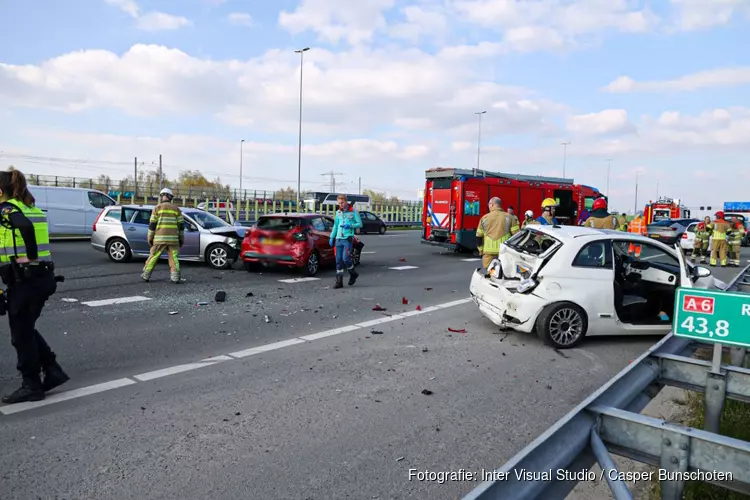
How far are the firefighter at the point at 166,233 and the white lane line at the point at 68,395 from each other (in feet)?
19.1

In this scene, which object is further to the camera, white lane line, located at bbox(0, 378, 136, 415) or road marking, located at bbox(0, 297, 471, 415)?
road marking, located at bbox(0, 297, 471, 415)

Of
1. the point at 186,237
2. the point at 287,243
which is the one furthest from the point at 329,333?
the point at 186,237

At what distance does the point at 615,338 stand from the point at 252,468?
5368 millimetres

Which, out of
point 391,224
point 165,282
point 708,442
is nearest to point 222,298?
point 165,282

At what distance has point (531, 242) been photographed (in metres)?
7.74

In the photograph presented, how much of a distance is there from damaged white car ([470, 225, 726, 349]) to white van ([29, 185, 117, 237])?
54.8 feet

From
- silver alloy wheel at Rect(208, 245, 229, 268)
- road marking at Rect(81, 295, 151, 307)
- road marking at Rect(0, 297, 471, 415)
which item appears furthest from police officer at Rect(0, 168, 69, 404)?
silver alloy wheel at Rect(208, 245, 229, 268)

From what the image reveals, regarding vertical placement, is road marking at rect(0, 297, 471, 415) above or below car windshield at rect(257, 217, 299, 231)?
below

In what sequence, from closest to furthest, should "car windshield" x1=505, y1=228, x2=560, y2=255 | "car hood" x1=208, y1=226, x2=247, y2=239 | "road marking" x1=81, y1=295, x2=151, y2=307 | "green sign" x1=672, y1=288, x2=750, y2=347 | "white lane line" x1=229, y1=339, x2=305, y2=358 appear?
"green sign" x1=672, y1=288, x2=750, y2=347 → "white lane line" x1=229, y1=339, x2=305, y2=358 → "car windshield" x1=505, y1=228, x2=560, y2=255 → "road marking" x1=81, y1=295, x2=151, y2=307 → "car hood" x1=208, y1=226, x2=247, y2=239

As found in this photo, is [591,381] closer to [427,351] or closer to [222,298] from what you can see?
[427,351]

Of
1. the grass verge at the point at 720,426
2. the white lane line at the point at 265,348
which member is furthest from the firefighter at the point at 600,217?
the white lane line at the point at 265,348

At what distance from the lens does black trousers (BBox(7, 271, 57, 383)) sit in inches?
175

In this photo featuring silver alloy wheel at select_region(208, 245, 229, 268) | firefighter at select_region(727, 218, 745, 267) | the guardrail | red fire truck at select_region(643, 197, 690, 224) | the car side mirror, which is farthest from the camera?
red fire truck at select_region(643, 197, 690, 224)

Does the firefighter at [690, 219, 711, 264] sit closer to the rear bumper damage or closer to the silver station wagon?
the rear bumper damage
